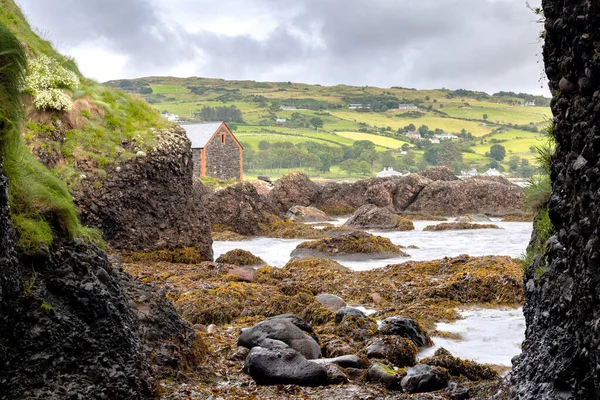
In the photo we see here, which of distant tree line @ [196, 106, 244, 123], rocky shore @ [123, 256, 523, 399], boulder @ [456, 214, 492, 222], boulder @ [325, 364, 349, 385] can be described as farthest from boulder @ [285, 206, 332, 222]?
distant tree line @ [196, 106, 244, 123]

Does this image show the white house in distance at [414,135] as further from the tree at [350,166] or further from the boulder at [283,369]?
the boulder at [283,369]

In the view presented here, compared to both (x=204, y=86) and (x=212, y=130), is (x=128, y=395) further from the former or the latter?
(x=204, y=86)

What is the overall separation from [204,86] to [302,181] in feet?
479

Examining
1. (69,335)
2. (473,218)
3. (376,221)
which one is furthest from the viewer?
(473,218)

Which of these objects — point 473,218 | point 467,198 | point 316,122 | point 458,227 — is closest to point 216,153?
point 467,198

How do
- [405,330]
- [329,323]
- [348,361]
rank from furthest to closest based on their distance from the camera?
[329,323], [405,330], [348,361]

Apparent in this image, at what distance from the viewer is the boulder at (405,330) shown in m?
9.64

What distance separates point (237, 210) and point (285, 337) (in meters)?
21.5

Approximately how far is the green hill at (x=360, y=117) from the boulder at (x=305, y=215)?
68.2 m

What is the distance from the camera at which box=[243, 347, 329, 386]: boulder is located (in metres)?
7.39

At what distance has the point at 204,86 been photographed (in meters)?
183

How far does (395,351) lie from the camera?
855 centimetres

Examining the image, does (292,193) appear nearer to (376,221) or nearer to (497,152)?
(376,221)

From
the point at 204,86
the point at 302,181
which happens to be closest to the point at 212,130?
the point at 302,181
